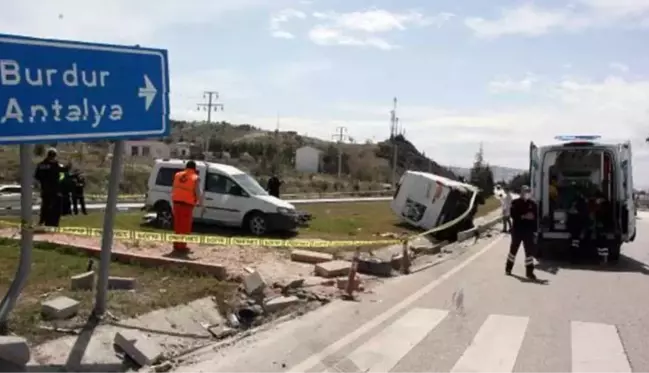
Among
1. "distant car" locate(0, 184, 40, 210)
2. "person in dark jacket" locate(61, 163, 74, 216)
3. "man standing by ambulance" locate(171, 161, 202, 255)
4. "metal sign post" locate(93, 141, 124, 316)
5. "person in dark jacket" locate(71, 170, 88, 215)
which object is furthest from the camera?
"distant car" locate(0, 184, 40, 210)

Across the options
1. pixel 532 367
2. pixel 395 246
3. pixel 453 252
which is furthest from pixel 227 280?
pixel 453 252

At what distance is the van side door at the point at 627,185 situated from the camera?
55.1 ft

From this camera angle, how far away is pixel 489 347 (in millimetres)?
7703

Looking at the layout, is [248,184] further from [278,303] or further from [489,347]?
[489,347]

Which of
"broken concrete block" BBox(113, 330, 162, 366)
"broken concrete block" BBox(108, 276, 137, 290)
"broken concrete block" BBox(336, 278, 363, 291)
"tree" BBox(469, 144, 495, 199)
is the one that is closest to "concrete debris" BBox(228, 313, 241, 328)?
"broken concrete block" BBox(108, 276, 137, 290)

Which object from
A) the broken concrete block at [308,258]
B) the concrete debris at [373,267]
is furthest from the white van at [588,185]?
the broken concrete block at [308,258]

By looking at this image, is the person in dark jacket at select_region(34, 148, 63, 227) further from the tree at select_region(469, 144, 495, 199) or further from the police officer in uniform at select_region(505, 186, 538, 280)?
the tree at select_region(469, 144, 495, 199)

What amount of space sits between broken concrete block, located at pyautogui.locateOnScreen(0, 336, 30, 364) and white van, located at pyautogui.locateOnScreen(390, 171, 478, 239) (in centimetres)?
1891

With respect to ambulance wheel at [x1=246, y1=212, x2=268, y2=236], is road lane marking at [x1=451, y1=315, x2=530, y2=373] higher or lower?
lower

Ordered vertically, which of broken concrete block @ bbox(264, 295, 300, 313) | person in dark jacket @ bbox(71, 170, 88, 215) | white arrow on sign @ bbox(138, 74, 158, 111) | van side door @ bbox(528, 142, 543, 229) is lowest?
broken concrete block @ bbox(264, 295, 300, 313)

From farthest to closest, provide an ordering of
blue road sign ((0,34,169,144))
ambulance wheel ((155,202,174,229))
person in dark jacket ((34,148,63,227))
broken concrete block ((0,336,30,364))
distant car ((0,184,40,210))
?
distant car ((0,184,40,210)) < ambulance wheel ((155,202,174,229)) < person in dark jacket ((34,148,63,227)) < blue road sign ((0,34,169,144)) < broken concrete block ((0,336,30,364))

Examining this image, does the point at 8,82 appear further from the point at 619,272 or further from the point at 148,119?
the point at 619,272

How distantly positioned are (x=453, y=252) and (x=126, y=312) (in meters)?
12.2

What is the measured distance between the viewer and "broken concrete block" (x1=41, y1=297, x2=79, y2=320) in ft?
23.4
